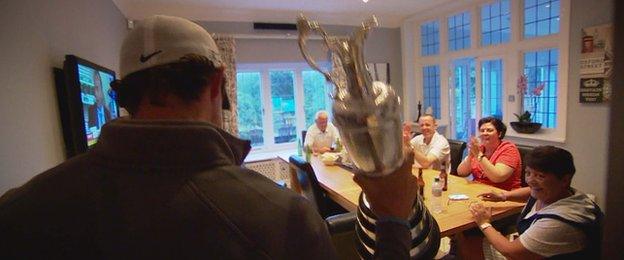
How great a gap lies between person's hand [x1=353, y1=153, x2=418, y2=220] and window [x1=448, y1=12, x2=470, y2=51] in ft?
13.7

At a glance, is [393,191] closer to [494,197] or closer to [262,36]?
[494,197]

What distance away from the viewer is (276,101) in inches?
185

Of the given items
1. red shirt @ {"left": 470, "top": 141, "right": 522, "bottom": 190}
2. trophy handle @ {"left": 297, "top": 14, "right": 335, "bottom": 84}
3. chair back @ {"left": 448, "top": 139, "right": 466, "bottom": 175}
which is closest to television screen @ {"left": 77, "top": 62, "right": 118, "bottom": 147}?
trophy handle @ {"left": 297, "top": 14, "right": 335, "bottom": 84}

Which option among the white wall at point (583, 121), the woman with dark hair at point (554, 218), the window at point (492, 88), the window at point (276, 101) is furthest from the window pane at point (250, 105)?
the woman with dark hair at point (554, 218)

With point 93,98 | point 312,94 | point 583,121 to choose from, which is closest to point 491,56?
point 583,121

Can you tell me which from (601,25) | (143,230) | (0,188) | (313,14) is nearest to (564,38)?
(601,25)

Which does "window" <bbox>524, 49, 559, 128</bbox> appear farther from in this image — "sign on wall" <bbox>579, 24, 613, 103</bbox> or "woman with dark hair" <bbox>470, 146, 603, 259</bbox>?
"woman with dark hair" <bbox>470, 146, 603, 259</bbox>

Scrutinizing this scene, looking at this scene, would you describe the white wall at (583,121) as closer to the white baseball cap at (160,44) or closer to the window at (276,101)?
the window at (276,101)

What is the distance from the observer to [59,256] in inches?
18.0

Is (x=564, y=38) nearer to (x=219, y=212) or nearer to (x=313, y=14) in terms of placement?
(x=313, y=14)

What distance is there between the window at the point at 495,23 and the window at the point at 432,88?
82 centimetres

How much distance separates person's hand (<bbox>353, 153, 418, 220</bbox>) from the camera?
48 centimetres

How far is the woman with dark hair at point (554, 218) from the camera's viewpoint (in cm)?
122

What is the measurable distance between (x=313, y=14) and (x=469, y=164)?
2.93 metres
